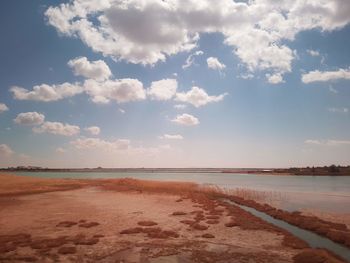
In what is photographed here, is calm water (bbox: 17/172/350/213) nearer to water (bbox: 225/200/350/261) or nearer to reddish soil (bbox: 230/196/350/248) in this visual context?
reddish soil (bbox: 230/196/350/248)

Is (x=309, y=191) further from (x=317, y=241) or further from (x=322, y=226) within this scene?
(x=317, y=241)

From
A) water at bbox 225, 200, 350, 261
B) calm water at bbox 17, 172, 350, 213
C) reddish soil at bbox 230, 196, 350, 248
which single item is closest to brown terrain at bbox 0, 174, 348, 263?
reddish soil at bbox 230, 196, 350, 248

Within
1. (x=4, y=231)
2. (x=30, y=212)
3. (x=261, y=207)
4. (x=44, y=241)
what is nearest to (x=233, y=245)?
(x=44, y=241)

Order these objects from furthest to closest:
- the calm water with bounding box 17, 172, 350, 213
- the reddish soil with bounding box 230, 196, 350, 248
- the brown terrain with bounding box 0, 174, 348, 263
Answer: the calm water with bounding box 17, 172, 350, 213 → the reddish soil with bounding box 230, 196, 350, 248 → the brown terrain with bounding box 0, 174, 348, 263

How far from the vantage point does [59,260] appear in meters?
16.0

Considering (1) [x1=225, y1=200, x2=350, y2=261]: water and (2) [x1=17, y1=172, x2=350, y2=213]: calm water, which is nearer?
(1) [x1=225, y1=200, x2=350, y2=261]: water

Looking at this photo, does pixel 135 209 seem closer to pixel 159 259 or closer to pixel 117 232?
pixel 117 232

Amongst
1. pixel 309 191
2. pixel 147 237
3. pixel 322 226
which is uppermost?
pixel 322 226

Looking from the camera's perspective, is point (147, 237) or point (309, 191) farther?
point (309, 191)

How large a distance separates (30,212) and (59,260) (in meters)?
16.6

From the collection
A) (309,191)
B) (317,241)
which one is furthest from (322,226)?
(309,191)

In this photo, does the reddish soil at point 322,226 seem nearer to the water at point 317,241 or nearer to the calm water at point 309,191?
the water at point 317,241

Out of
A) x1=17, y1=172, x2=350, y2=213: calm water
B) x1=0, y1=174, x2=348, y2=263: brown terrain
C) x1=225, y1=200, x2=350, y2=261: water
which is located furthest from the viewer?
x1=17, y1=172, x2=350, y2=213: calm water

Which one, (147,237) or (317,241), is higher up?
(147,237)
